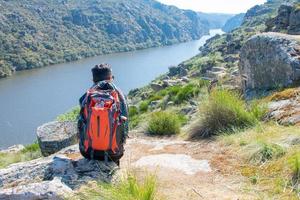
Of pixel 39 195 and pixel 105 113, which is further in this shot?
pixel 105 113

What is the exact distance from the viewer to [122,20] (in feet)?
593

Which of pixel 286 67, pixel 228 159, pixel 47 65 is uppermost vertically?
pixel 286 67

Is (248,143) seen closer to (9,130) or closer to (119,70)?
(9,130)

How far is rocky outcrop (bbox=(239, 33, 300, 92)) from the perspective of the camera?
8.10 m

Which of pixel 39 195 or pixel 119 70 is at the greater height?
pixel 39 195

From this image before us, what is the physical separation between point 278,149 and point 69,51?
392 feet

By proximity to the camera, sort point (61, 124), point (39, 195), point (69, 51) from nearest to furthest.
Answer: point (39, 195) → point (61, 124) → point (69, 51)

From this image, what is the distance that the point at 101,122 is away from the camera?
15.1 ft

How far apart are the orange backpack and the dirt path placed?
1.22 feet

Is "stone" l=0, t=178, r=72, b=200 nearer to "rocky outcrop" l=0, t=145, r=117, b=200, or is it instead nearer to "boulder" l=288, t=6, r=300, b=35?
"rocky outcrop" l=0, t=145, r=117, b=200

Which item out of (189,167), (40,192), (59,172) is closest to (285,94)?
(189,167)

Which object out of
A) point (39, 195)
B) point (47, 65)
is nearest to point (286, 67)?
point (39, 195)

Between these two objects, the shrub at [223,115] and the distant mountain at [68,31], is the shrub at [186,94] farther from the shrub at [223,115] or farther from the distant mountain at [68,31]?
the distant mountain at [68,31]

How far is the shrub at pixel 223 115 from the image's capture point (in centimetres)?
680
